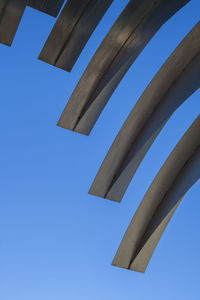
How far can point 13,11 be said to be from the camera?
1140cm

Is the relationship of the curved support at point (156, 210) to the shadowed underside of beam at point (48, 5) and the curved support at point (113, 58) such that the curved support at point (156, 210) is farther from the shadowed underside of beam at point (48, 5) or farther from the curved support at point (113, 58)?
the shadowed underside of beam at point (48, 5)

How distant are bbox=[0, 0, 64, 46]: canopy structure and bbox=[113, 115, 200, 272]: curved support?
6.58 meters

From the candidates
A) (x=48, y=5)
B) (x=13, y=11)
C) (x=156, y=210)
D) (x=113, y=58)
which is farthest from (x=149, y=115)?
(x=13, y=11)

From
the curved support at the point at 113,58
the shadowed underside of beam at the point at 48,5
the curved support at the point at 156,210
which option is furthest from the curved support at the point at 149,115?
the shadowed underside of beam at the point at 48,5

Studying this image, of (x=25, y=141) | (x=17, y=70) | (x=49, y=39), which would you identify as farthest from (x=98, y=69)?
(x=25, y=141)

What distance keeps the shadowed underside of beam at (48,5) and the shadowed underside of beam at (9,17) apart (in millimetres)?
305

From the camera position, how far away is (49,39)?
12.1 meters

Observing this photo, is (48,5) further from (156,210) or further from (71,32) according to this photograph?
(156,210)

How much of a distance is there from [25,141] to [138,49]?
486 cm

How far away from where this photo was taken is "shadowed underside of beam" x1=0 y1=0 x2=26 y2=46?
1129 cm

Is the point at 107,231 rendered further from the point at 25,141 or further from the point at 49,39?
the point at 49,39

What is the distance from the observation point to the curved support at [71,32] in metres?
11.6

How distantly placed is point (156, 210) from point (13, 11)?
8952 millimetres

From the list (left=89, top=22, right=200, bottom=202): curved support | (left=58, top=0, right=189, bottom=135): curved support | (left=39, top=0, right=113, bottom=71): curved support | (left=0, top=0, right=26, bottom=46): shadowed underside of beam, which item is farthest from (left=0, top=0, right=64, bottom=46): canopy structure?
(left=89, top=22, right=200, bottom=202): curved support
